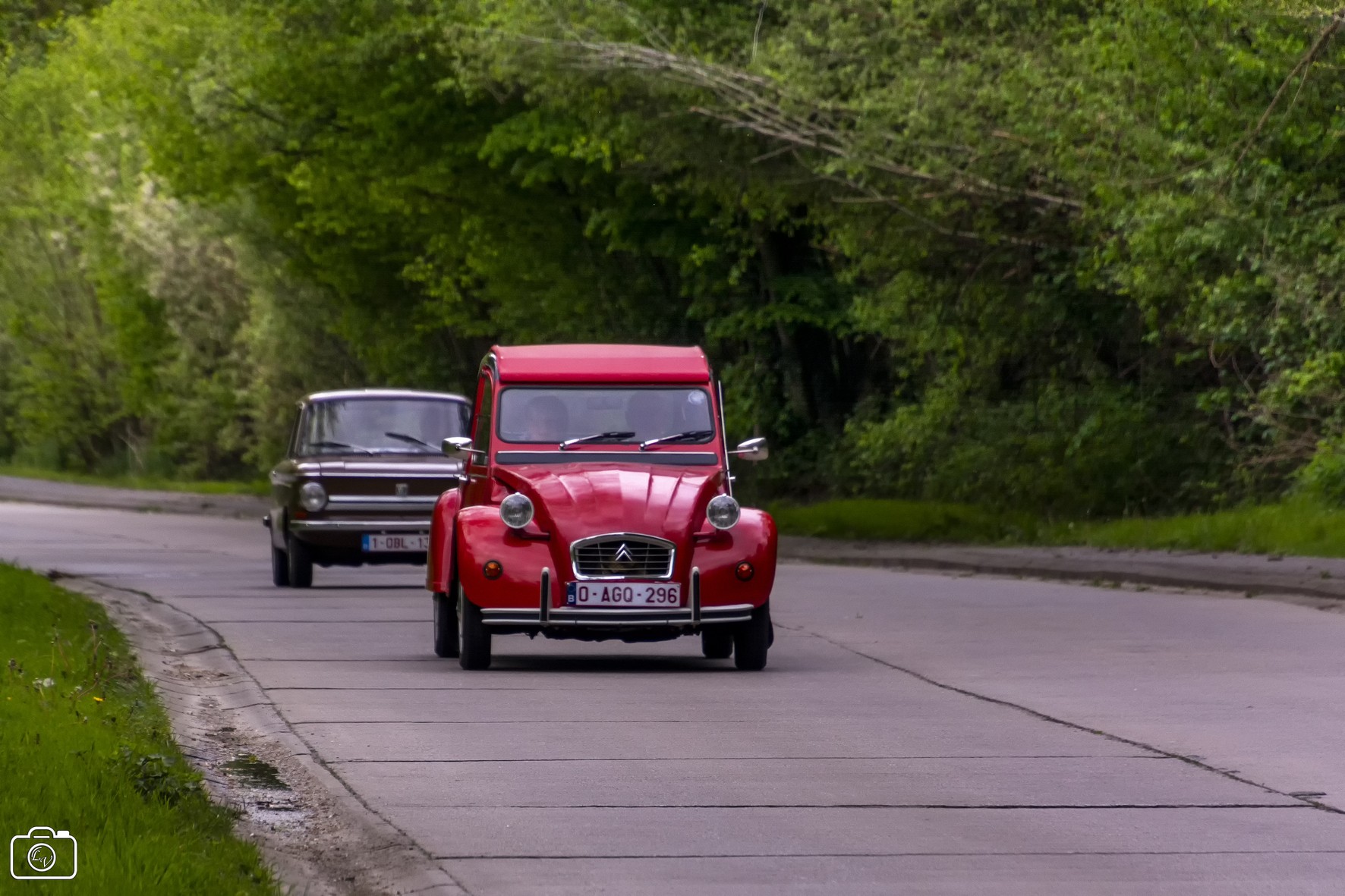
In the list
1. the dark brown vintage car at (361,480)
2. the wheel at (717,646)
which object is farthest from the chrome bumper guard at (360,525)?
the wheel at (717,646)

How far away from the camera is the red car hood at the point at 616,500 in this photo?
47.6 feet

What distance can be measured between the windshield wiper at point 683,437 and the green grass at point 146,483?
40459 millimetres

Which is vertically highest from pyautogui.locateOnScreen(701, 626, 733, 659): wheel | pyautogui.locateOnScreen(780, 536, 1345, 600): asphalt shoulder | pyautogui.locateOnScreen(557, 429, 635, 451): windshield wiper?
pyautogui.locateOnScreen(557, 429, 635, 451): windshield wiper

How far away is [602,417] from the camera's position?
16.0 metres

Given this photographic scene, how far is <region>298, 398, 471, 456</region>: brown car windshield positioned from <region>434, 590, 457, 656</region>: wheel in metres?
8.46

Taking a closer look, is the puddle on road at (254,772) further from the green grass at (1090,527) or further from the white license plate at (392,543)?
the green grass at (1090,527)

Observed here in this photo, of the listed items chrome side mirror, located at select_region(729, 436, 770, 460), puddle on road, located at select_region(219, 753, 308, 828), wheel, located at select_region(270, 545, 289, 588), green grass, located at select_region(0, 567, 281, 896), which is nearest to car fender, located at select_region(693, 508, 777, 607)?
chrome side mirror, located at select_region(729, 436, 770, 460)

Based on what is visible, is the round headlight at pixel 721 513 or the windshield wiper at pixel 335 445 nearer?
the round headlight at pixel 721 513

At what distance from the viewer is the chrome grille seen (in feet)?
47.5

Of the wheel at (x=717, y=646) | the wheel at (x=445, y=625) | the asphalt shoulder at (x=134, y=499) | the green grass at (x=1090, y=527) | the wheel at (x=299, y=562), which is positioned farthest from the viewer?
the asphalt shoulder at (x=134, y=499)

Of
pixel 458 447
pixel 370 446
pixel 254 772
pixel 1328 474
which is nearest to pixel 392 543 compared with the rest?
pixel 370 446

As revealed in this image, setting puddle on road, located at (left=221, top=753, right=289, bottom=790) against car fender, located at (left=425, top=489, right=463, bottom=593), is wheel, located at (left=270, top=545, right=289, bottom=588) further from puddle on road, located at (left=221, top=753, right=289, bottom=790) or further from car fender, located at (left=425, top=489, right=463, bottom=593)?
puddle on road, located at (left=221, top=753, right=289, bottom=790)

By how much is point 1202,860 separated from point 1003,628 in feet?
32.9

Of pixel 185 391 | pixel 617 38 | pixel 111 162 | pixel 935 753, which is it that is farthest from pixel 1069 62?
pixel 111 162
